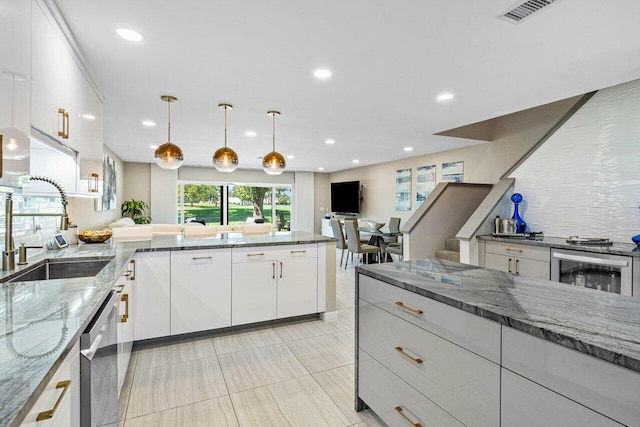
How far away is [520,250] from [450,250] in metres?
1.58

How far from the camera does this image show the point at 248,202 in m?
10.4

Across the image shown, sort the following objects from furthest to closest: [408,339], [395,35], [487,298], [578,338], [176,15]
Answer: [395,35] → [176,15] → [408,339] → [487,298] → [578,338]

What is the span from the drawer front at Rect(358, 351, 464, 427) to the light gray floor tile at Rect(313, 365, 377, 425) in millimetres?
118

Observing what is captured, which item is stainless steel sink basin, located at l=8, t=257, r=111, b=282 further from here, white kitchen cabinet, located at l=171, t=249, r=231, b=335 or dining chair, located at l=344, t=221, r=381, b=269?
dining chair, located at l=344, t=221, r=381, b=269

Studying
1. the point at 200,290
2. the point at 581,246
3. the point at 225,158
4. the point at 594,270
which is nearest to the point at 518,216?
the point at 581,246

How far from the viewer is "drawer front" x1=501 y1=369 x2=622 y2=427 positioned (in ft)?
2.85

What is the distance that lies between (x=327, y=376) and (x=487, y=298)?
4.97 feet

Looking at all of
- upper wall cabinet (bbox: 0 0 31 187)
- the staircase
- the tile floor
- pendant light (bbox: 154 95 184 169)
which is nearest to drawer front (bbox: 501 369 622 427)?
the tile floor

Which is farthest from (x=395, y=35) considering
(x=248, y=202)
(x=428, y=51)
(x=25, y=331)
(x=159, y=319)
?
(x=248, y=202)

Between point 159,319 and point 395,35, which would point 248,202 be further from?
point 395,35

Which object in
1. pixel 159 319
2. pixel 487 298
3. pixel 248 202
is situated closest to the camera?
pixel 487 298

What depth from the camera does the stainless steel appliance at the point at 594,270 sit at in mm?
2604

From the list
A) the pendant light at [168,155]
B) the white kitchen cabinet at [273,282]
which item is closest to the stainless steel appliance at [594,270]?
the white kitchen cabinet at [273,282]

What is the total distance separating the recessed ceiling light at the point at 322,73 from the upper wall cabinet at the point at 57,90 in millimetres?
1667
